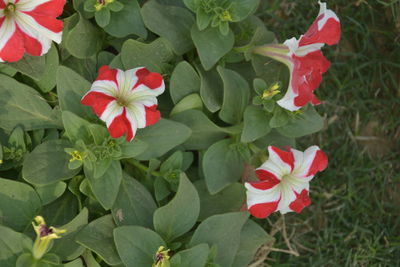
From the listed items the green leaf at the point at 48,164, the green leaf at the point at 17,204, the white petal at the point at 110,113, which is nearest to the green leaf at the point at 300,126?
the white petal at the point at 110,113

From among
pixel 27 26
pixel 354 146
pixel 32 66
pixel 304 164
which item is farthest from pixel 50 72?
pixel 354 146

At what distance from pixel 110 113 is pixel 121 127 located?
5cm

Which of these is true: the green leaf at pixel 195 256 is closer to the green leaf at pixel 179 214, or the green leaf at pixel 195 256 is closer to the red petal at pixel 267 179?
the green leaf at pixel 179 214

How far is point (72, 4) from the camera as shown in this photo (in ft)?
6.03

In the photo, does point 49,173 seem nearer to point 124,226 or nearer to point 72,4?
point 124,226

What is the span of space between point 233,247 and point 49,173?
1.88ft

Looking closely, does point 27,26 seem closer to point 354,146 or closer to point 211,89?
point 211,89

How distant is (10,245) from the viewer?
5.06ft

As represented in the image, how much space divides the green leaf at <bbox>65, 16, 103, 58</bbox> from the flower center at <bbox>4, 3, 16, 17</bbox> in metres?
0.20

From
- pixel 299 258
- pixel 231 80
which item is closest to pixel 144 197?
pixel 231 80

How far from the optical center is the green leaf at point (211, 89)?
5.73ft

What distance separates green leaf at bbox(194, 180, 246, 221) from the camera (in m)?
1.82

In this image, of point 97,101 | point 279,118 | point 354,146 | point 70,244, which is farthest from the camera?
point 354,146

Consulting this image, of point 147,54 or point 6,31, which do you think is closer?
point 6,31
